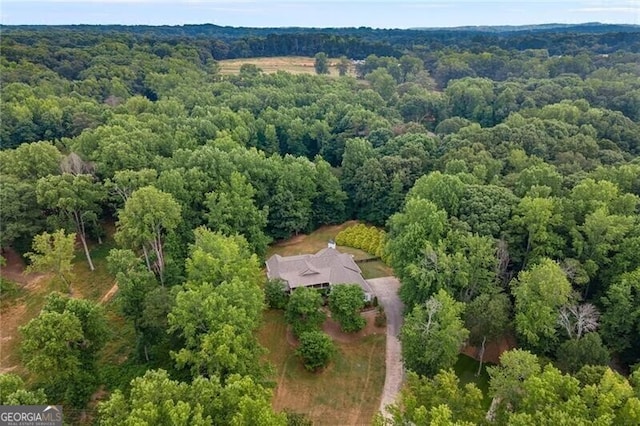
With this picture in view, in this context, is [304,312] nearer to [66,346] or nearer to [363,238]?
[66,346]

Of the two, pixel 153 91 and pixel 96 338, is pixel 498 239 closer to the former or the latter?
pixel 96 338

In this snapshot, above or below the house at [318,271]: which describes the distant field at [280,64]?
above

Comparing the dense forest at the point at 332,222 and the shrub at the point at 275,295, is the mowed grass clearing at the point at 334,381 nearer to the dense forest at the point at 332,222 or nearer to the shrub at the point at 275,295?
the shrub at the point at 275,295

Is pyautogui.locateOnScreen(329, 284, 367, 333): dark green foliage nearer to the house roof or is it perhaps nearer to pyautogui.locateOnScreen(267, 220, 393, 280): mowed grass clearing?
the house roof

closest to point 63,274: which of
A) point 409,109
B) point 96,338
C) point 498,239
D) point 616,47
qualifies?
point 96,338

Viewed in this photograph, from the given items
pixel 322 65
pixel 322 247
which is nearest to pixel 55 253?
pixel 322 247

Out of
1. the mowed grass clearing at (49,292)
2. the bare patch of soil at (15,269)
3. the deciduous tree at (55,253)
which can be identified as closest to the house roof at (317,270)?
the mowed grass clearing at (49,292)
